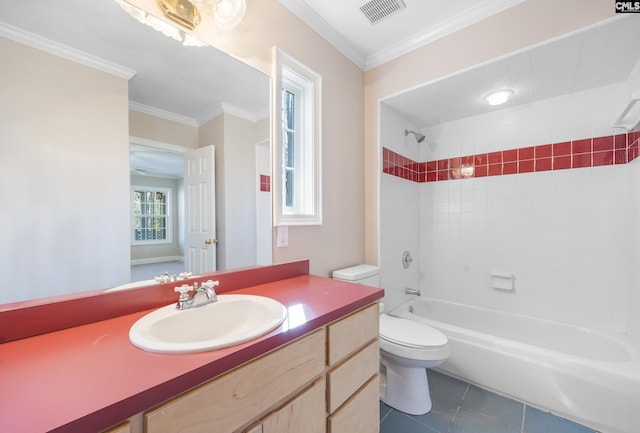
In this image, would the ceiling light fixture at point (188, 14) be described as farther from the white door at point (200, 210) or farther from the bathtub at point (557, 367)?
the bathtub at point (557, 367)

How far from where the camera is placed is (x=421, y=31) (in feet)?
5.86

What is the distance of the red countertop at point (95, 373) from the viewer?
437 millimetres

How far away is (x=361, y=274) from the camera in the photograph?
71.4 inches

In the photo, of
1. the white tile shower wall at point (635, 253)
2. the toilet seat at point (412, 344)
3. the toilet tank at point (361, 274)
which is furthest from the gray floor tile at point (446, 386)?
the white tile shower wall at point (635, 253)

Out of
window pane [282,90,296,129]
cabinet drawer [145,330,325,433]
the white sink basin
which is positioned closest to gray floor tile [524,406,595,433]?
cabinet drawer [145,330,325,433]

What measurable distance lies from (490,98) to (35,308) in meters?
2.79

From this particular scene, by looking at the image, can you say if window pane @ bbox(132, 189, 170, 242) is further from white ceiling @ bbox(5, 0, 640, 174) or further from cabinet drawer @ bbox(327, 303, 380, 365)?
cabinet drawer @ bbox(327, 303, 380, 365)

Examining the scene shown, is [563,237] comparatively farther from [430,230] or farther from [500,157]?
[430,230]

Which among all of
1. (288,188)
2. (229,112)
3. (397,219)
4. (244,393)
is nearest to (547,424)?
(397,219)

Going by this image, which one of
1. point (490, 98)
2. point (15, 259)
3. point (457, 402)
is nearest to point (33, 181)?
point (15, 259)

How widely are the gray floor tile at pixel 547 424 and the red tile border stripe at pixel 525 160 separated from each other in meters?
1.67

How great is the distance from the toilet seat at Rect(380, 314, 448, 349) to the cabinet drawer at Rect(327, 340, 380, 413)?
1.45ft

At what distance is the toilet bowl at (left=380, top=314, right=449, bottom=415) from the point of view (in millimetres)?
1506

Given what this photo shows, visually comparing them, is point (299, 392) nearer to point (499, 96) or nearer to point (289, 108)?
point (289, 108)
